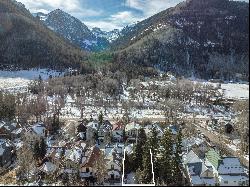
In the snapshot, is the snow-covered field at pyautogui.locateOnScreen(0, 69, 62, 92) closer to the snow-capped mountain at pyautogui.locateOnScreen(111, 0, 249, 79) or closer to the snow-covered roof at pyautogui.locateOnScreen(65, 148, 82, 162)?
the snow-capped mountain at pyautogui.locateOnScreen(111, 0, 249, 79)

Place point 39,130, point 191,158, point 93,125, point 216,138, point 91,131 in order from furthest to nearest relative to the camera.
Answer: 1. point 93,125
2. point 39,130
3. point 216,138
4. point 91,131
5. point 191,158

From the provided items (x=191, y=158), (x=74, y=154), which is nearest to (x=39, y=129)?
(x=74, y=154)

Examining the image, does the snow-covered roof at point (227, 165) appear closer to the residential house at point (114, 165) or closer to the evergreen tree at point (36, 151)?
the residential house at point (114, 165)

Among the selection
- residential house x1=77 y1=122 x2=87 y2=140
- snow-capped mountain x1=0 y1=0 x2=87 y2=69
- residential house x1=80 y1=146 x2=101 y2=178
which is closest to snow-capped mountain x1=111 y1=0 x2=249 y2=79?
snow-capped mountain x1=0 y1=0 x2=87 y2=69

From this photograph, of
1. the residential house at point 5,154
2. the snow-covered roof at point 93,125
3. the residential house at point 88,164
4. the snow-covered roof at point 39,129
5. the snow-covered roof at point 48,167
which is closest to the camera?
the residential house at point 88,164

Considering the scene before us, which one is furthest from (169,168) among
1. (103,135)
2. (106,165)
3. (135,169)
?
(103,135)

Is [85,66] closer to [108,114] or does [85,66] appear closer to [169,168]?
[108,114]

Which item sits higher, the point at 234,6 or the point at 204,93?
the point at 234,6

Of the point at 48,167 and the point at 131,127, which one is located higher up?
the point at 131,127

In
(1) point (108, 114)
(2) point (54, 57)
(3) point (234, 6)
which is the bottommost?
(1) point (108, 114)

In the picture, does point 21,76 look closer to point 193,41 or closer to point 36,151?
point 193,41

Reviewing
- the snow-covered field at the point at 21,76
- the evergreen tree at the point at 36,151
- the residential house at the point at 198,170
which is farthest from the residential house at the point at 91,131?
the snow-covered field at the point at 21,76
